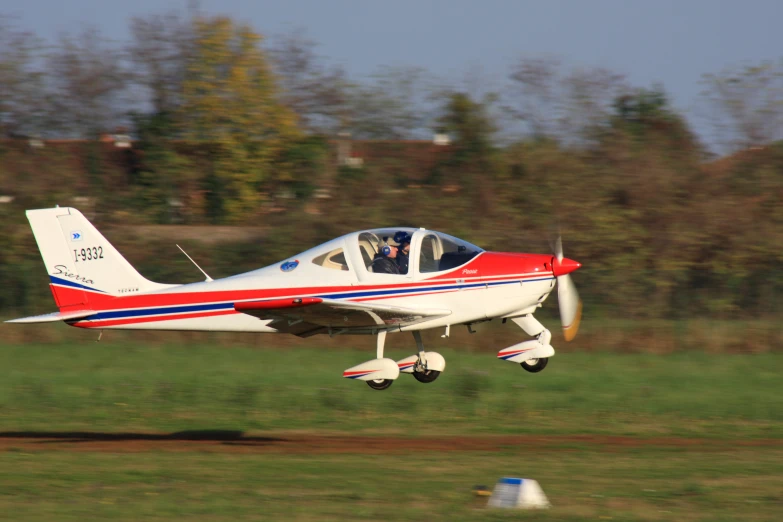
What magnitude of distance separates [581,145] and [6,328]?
706 inches

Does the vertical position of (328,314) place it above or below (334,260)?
below

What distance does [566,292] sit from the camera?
40.3ft

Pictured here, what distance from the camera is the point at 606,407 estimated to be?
1552cm

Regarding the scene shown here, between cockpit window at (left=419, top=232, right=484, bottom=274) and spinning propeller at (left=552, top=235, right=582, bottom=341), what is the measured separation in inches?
41.1

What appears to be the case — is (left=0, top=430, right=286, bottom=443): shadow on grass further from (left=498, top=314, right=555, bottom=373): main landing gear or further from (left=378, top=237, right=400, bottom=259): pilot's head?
(left=498, top=314, right=555, bottom=373): main landing gear

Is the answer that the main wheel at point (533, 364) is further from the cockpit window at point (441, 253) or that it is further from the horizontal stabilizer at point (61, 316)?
the horizontal stabilizer at point (61, 316)

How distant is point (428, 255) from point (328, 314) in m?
1.49

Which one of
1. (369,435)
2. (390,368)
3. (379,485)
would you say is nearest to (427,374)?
(390,368)

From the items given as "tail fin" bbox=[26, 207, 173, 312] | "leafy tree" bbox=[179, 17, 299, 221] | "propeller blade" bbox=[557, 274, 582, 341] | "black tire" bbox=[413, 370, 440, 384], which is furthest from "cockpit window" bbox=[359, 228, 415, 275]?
"leafy tree" bbox=[179, 17, 299, 221]

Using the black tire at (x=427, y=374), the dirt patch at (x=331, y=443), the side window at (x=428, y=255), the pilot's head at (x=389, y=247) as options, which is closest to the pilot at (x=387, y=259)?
the pilot's head at (x=389, y=247)

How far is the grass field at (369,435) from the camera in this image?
9.42 meters

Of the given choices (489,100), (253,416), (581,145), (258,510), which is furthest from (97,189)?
(258,510)

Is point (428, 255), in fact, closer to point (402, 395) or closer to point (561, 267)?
point (561, 267)

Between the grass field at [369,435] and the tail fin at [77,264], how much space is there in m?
2.17
